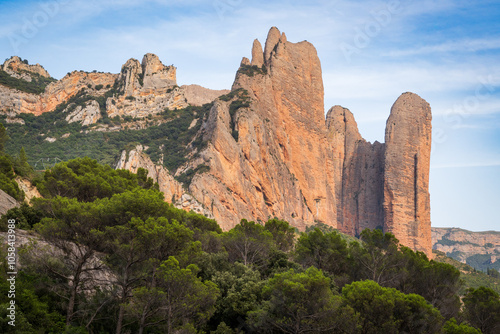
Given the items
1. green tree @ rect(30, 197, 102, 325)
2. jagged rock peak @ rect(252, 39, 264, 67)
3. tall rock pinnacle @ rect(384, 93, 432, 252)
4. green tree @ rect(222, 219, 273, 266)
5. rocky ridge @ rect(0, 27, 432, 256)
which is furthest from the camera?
tall rock pinnacle @ rect(384, 93, 432, 252)

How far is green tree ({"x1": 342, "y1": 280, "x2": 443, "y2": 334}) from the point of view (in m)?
29.2

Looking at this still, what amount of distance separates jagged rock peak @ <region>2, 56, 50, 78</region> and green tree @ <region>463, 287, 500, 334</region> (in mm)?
109850

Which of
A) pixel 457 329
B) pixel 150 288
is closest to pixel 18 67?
pixel 150 288

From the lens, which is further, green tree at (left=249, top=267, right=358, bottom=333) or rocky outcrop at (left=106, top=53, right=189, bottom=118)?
rocky outcrop at (left=106, top=53, right=189, bottom=118)

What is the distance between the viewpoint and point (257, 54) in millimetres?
126000

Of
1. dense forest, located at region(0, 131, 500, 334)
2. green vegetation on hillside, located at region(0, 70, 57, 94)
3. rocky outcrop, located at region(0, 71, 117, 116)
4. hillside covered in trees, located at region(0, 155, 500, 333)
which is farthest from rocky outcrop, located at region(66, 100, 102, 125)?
hillside covered in trees, located at region(0, 155, 500, 333)

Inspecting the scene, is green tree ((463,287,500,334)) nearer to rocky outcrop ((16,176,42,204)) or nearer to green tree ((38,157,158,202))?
green tree ((38,157,158,202))

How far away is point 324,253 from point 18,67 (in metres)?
105

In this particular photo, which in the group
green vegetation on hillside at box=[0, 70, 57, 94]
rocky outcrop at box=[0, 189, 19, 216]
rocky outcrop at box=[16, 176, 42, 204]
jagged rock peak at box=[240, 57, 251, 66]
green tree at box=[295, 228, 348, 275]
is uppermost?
jagged rock peak at box=[240, 57, 251, 66]

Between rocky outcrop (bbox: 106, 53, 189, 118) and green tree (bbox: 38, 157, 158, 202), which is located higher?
rocky outcrop (bbox: 106, 53, 189, 118)

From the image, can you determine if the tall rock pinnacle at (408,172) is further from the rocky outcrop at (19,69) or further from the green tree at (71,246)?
the green tree at (71,246)

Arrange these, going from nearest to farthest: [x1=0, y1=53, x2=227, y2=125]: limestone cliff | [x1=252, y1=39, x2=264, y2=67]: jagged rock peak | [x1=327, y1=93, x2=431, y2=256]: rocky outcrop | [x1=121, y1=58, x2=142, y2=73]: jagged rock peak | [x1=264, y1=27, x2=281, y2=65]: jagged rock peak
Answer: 1. [x1=0, y1=53, x2=227, y2=125]: limestone cliff
2. [x1=121, y1=58, x2=142, y2=73]: jagged rock peak
3. [x1=252, y1=39, x2=264, y2=67]: jagged rock peak
4. [x1=264, y1=27, x2=281, y2=65]: jagged rock peak
5. [x1=327, y1=93, x2=431, y2=256]: rocky outcrop

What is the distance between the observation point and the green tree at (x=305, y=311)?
1110 inches

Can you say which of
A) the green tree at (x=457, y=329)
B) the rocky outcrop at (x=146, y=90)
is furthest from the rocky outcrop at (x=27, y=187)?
the rocky outcrop at (x=146, y=90)
